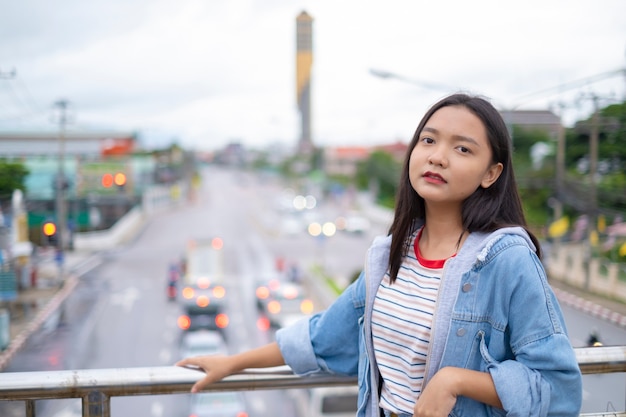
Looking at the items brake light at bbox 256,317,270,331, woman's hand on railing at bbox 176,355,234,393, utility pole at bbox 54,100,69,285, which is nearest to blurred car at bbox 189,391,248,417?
utility pole at bbox 54,100,69,285

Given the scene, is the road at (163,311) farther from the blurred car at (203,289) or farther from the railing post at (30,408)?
the blurred car at (203,289)

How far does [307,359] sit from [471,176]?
436 mm

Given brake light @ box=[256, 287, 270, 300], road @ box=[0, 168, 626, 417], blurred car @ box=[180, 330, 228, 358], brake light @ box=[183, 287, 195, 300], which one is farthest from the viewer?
brake light @ box=[256, 287, 270, 300]

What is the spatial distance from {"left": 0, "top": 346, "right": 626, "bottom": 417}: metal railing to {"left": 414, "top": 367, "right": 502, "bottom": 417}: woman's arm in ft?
0.94

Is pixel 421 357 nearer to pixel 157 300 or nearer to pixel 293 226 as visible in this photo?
pixel 157 300

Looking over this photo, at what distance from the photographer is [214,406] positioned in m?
6.04

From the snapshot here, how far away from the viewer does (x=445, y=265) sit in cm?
90

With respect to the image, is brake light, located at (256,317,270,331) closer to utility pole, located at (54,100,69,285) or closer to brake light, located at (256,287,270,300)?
brake light, located at (256,287,270,300)

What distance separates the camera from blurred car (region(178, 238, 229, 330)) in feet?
32.8

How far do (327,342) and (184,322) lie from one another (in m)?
9.17

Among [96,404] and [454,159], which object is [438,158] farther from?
[96,404]

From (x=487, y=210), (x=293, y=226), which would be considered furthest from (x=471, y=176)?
(x=293, y=226)

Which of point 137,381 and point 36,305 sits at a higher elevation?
point 137,381

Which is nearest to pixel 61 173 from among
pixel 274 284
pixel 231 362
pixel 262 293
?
pixel 231 362
